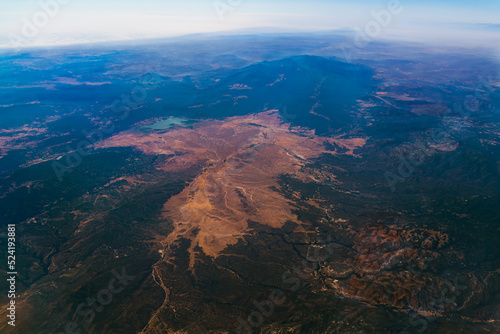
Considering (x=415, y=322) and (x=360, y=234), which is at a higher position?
(x=415, y=322)

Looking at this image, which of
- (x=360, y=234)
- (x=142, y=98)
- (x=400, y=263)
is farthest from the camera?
(x=142, y=98)

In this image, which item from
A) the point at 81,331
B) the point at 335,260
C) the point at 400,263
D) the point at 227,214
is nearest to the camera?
the point at 81,331

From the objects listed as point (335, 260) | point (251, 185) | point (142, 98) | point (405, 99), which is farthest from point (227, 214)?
point (405, 99)

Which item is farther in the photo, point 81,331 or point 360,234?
point 360,234

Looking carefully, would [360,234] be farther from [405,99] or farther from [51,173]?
[405,99]

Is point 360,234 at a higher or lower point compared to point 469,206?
lower

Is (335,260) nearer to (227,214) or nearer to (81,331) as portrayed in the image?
(227,214)

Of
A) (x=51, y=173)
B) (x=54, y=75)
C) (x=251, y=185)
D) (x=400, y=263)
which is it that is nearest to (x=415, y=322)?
(x=400, y=263)

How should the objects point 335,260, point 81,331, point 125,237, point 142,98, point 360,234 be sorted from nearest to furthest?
point 81,331, point 335,260, point 360,234, point 125,237, point 142,98

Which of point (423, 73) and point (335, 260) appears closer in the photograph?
point (335, 260)
